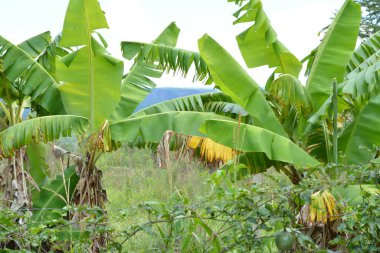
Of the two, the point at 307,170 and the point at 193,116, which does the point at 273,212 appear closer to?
the point at 307,170

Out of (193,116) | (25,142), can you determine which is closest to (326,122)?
(193,116)

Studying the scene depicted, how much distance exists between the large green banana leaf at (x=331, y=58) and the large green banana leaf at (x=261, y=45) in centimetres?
38

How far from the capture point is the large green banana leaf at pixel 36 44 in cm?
838

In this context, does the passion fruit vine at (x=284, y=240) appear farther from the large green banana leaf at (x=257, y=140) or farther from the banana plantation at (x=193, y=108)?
the large green banana leaf at (x=257, y=140)

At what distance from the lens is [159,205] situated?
342 centimetres

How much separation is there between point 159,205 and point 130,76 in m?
4.94

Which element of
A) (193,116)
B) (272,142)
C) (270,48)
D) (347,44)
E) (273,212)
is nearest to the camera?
(273,212)

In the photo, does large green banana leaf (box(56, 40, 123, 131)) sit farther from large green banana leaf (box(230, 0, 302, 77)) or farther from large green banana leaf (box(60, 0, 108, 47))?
large green banana leaf (box(230, 0, 302, 77))

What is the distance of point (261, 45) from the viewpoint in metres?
7.69

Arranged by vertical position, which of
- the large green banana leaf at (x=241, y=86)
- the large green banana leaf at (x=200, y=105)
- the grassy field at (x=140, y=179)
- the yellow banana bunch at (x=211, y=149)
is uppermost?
the large green banana leaf at (x=241, y=86)

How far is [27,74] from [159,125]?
5.93 feet

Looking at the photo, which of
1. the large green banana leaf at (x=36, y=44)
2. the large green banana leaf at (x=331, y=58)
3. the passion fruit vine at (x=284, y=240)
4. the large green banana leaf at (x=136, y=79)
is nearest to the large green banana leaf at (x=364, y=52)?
the large green banana leaf at (x=331, y=58)

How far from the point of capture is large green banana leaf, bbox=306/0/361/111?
23.4 feet

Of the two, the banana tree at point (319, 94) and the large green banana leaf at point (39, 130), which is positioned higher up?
the banana tree at point (319, 94)
